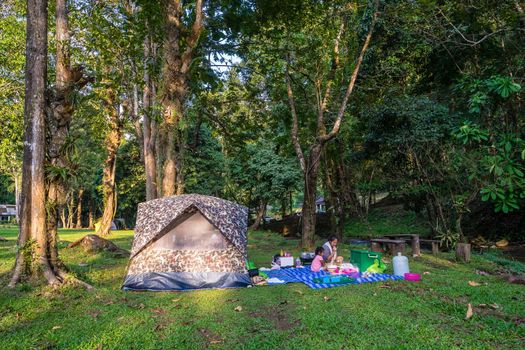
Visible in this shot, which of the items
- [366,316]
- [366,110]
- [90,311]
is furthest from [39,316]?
[366,110]

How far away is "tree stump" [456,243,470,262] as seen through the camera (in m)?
10.4

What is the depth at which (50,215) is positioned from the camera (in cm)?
749

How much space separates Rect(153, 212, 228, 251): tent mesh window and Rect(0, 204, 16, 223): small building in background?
2103 inches

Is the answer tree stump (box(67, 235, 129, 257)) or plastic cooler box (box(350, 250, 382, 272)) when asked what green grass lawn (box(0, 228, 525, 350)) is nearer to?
plastic cooler box (box(350, 250, 382, 272))

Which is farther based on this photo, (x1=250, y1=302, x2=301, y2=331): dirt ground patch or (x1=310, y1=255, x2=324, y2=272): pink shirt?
(x1=310, y1=255, x2=324, y2=272): pink shirt

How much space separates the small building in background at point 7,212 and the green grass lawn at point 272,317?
54.0 metres

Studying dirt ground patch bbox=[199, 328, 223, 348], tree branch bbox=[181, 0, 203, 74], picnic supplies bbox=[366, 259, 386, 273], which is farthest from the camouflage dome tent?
tree branch bbox=[181, 0, 203, 74]

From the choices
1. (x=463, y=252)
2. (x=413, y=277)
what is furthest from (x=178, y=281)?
(x=463, y=252)

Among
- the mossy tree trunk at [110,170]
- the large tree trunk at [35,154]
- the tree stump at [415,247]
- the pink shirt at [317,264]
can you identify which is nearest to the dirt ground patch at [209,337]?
the large tree trunk at [35,154]

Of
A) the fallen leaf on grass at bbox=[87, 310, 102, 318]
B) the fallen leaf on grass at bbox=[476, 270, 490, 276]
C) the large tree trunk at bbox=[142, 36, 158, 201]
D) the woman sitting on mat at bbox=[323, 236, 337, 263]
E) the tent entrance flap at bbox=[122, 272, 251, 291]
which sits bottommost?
the fallen leaf on grass at bbox=[476, 270, 490, 276]

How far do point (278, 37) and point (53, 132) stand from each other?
8.08 meters

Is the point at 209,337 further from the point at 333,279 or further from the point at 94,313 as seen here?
the point at 333,279

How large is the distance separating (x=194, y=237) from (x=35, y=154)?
11.6 ft

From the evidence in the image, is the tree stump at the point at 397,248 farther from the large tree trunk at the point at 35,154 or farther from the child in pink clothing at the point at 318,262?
the large tree trunk at the point at 35,154
